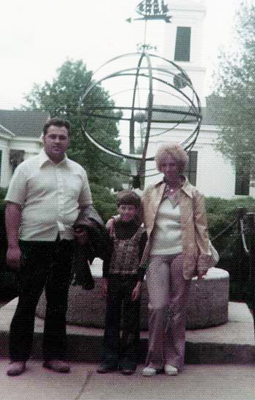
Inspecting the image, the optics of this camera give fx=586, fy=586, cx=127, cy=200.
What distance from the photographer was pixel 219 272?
543 centimetres

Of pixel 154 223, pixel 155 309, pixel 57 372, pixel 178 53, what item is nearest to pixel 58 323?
pixel 57 372

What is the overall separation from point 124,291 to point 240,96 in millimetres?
19251

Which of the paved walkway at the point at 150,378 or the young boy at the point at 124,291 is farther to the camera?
the young boy at the point at 124,291

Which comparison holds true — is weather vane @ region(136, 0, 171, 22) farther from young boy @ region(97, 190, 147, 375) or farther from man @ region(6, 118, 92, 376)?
young boy @ region(97, 190, 147, 375)

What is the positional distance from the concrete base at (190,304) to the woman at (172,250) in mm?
668

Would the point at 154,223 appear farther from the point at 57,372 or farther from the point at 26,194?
the point at 57,372

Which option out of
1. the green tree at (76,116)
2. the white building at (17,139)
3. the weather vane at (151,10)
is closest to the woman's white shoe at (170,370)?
the weather vane at (151,10)

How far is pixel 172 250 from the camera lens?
4207mm

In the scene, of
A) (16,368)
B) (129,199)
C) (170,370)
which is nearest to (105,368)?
(170,370)

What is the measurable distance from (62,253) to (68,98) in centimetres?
3128

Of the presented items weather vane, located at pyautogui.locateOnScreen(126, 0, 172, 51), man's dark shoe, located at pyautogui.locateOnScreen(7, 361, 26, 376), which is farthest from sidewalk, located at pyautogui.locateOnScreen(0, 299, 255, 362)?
weather vane, located at pyautogui.locateOnScreen(126, 0, 172, 51)

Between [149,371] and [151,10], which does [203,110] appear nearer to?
[151,10]

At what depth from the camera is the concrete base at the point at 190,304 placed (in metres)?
4.93

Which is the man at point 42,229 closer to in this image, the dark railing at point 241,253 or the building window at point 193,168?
the dark railing at point 241,253
